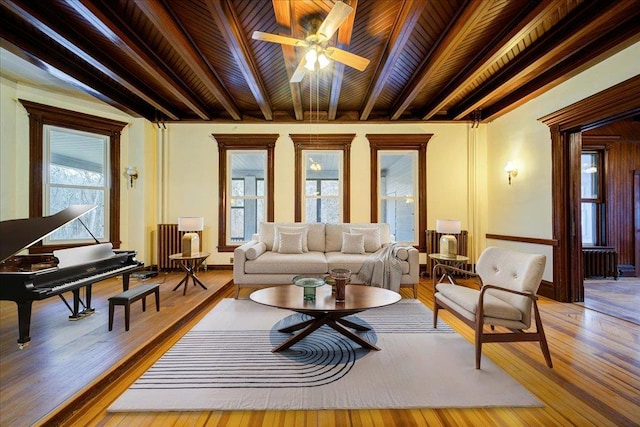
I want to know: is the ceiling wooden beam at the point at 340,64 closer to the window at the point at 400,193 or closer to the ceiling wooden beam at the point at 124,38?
the window at the point at 400,193

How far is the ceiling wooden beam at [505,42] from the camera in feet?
7.95

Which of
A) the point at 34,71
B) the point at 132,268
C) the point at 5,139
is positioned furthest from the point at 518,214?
the point at 5,139

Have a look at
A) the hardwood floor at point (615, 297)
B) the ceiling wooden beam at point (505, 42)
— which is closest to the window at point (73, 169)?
the ceiling wooden beam at point (505, 42)

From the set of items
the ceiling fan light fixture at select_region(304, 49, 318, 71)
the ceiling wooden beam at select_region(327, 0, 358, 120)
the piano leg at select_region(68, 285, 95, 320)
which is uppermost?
the ceiling wooden beam at select_region(327, 0, 358, 120)

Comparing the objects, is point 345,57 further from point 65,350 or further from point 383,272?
point 65,350

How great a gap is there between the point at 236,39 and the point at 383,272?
10.7 feet

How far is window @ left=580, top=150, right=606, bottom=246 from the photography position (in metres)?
5.03

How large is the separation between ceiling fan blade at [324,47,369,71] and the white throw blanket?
8.00ft

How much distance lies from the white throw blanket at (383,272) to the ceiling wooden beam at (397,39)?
95.9 inches

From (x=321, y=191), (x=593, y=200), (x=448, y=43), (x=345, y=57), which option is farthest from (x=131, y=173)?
(x=593, y=200)

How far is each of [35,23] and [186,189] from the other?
311cm

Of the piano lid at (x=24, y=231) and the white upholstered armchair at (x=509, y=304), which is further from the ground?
the piano lid at (x=24, y=231)

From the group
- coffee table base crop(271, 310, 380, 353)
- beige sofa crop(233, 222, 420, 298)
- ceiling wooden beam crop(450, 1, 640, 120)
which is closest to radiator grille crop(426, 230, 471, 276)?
beige sofa crop(233, 222, 420, 298)

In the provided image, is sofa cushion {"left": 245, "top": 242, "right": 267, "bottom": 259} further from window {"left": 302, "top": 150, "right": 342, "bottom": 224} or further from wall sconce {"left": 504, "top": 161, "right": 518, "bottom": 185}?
wall sconce {"left": 504, "top": 161, "right": 518, "bottom": 185}
